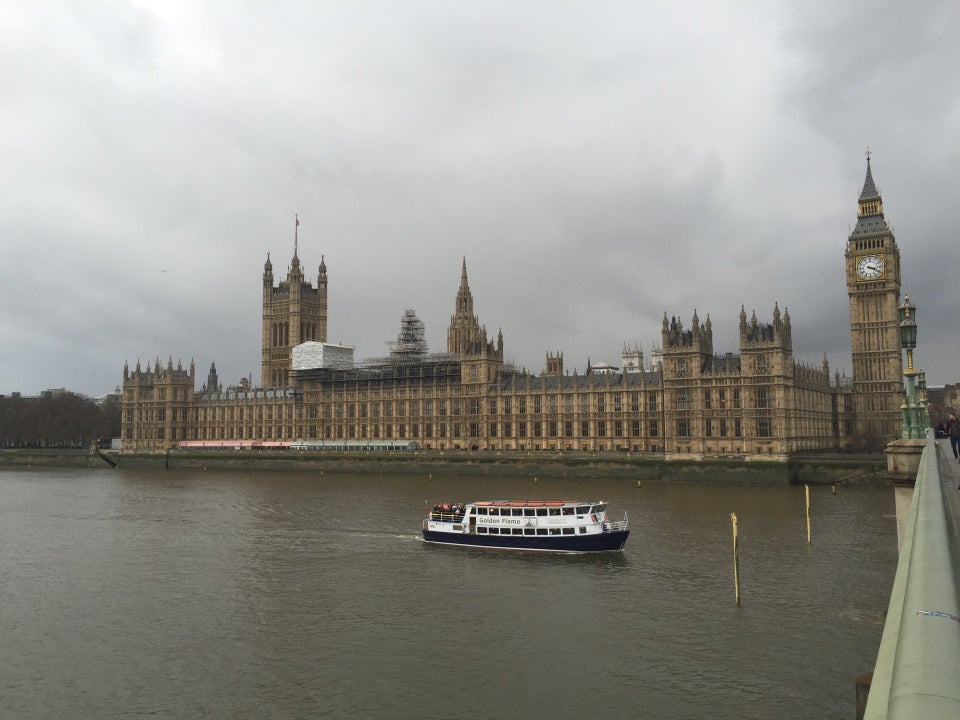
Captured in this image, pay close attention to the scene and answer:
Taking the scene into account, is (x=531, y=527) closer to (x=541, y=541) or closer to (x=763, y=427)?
(x=541, y=541)

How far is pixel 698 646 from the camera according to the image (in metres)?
28.0

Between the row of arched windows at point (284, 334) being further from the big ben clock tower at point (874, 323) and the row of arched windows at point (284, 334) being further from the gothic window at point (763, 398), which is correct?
the big ben clock tower at point (874, 323)

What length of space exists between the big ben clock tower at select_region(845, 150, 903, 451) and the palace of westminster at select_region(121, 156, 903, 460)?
0.17 m

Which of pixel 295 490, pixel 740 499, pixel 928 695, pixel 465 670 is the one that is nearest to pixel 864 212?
pixel 740 499

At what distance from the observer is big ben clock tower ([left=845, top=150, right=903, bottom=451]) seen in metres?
110

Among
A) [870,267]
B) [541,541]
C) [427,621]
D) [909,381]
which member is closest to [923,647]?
[909,381]

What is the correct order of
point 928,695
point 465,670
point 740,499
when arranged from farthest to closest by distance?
point 740,499
point 465,670
point 928,695

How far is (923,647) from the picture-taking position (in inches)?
258

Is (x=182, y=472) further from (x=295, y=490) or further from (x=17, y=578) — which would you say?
(x=17, y=578)

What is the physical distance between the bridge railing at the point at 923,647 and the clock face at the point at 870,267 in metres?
116

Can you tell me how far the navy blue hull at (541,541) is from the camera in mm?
46156

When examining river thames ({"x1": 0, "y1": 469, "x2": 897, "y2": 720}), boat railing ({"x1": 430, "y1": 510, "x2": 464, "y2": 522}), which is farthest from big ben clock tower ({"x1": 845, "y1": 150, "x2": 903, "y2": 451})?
boat railing ({"x1": 430, "y1": 510, "x2": 464, "y2": 522})

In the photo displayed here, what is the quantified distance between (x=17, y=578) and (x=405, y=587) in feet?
71.8

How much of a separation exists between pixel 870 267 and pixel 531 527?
291 ft
